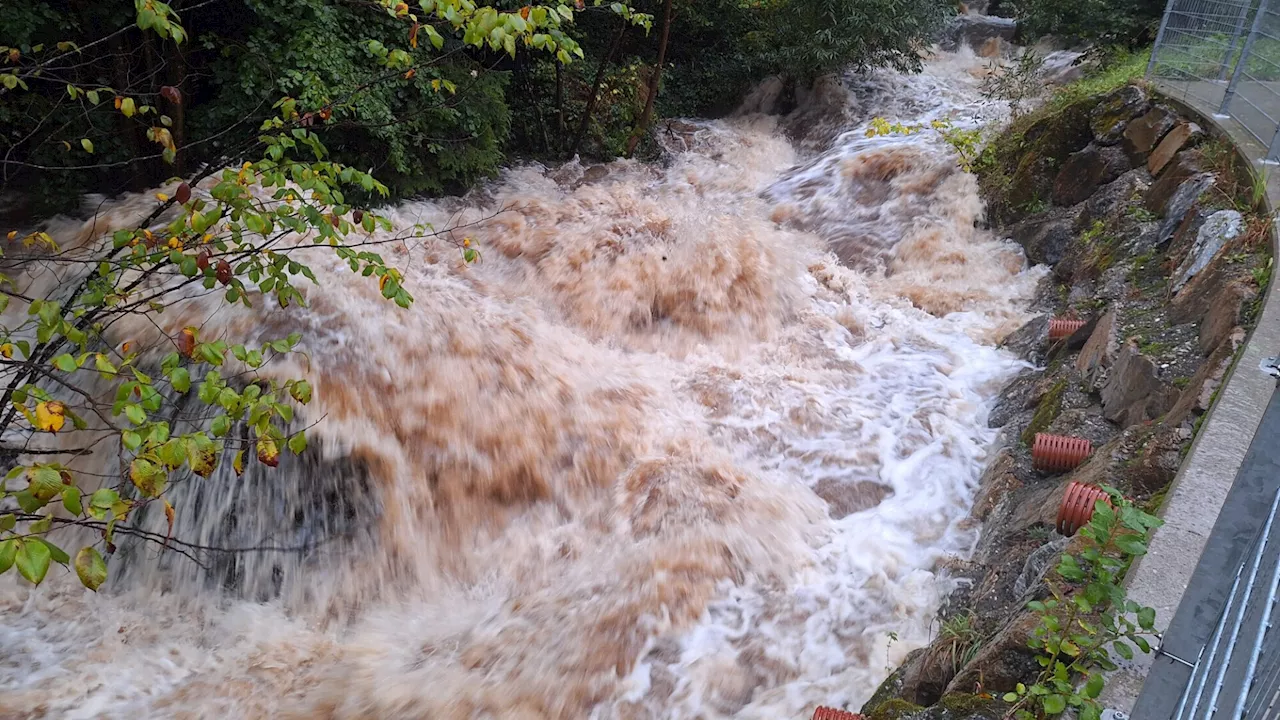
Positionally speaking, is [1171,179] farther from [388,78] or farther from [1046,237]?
[388,78]

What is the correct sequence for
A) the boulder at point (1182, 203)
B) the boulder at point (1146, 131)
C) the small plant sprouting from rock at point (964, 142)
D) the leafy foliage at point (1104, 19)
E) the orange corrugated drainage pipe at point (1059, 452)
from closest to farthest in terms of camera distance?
the orange corrugated drainage pipe at point (1059, 452) → the boulder at point (1182, 203) → the boulder at point (1146, 131) → the small plant sprouting from rock at point (964, 142) → the leafy foliage at point (1104, 19)

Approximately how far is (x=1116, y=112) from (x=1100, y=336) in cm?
382

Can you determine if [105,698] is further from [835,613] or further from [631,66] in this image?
[631,66]

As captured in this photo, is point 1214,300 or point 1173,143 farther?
point 1173,143

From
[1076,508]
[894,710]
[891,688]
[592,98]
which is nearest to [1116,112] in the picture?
[592,98]

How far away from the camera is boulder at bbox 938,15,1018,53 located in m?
15.4

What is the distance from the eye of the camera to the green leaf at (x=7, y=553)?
1.56 meters

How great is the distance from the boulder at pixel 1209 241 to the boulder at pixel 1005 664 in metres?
2.97

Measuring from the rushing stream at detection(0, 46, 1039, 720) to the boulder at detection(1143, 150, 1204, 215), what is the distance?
1324mm

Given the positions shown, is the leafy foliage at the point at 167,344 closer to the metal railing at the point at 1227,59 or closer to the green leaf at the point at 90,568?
the green leaf at the point at 90,568

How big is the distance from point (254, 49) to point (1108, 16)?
11.1m

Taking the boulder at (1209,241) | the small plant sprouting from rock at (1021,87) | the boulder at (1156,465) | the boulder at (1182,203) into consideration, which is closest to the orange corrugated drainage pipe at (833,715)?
the boulder at (1156,465)

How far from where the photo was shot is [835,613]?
4090mm

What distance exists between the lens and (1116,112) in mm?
7402
